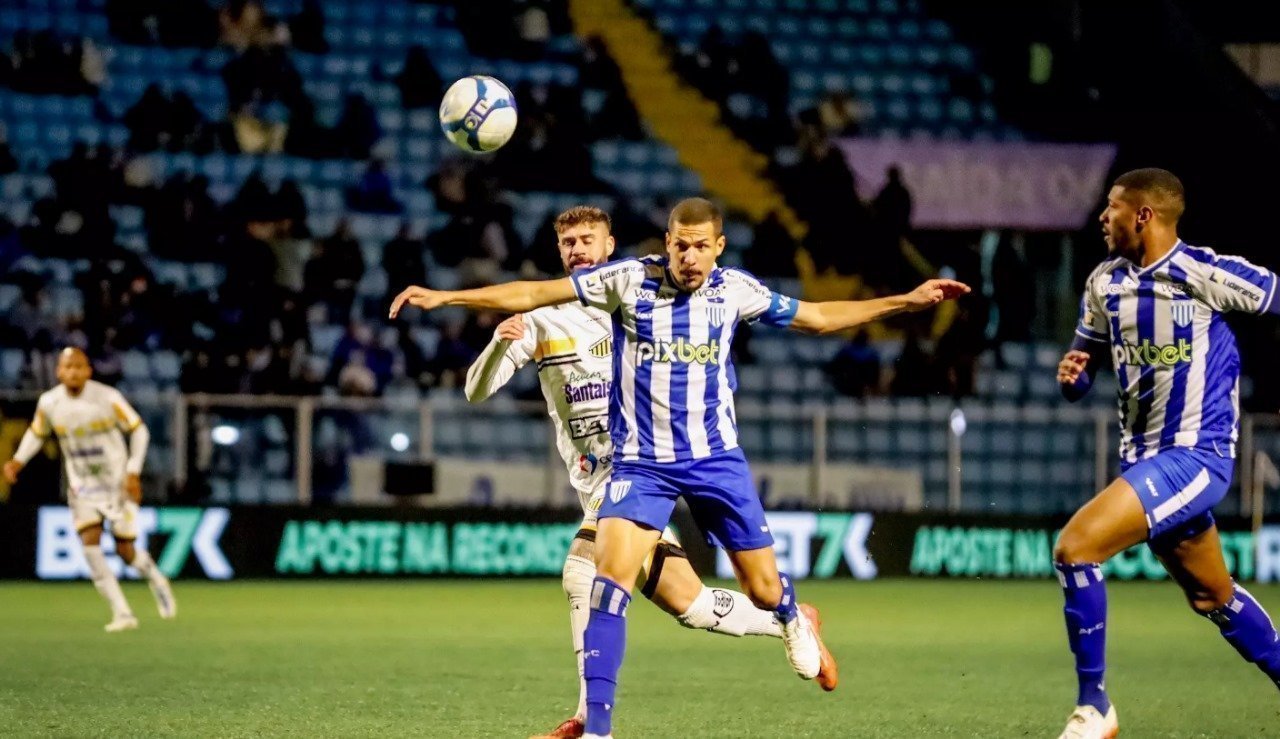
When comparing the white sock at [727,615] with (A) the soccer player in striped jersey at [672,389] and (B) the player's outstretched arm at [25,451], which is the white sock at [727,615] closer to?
A: (A) the soccer player in striped jersey at [672,389]

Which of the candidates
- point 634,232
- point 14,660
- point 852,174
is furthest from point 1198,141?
point 14,660

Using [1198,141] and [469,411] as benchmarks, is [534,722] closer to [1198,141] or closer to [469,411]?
[469,411]

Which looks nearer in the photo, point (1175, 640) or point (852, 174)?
point (1175, 640)

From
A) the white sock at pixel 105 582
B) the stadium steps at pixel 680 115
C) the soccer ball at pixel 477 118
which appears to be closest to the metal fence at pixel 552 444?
the white sock at pixel 105 582

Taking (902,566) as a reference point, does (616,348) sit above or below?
above

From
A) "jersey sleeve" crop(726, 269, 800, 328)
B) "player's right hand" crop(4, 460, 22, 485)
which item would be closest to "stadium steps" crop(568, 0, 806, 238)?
"player's right hand" crop(4, 460, 22, 485)

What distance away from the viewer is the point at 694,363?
720 centimetres

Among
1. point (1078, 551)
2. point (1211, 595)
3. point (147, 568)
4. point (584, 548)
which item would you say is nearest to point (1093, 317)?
point (1078, 551)

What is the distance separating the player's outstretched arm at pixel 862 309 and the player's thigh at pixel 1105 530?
37.2 inches

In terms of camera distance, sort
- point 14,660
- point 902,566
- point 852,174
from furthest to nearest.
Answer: point 852,174, point 902,566, point 14,660

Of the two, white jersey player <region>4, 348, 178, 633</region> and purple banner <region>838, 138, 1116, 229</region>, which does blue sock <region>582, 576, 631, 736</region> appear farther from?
purple banner <region>838, 138, 1116, 229</region>

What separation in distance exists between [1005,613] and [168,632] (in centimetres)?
610

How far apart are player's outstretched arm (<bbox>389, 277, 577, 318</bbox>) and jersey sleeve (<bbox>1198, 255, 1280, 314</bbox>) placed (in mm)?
2316

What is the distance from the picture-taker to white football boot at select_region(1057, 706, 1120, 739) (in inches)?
277
